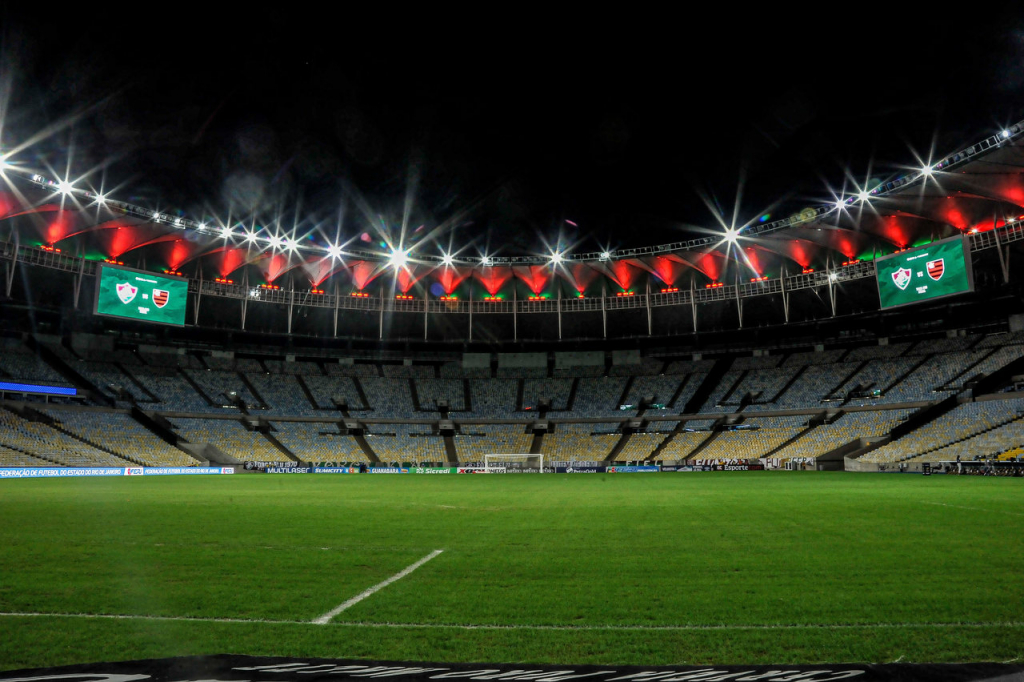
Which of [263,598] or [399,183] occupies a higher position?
[399,183]

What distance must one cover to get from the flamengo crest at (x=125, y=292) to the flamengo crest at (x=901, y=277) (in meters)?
56.9

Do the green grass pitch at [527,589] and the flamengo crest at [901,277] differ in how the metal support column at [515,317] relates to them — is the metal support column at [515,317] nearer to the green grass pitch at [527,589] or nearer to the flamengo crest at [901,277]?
the flamengo crest at [901,277]

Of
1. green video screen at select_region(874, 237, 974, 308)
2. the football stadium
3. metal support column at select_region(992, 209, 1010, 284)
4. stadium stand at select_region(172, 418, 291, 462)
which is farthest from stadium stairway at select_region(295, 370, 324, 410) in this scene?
metal support column at select_region(992, 209, 1010, 284)

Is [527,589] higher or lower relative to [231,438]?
lower

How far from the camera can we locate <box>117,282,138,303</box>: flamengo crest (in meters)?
44.5

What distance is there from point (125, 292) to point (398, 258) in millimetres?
21805

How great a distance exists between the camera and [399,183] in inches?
1531

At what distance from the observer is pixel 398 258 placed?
5466 cm

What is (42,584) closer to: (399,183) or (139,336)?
(399,183)

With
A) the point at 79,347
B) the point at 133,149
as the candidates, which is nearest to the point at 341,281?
the point at 79,347

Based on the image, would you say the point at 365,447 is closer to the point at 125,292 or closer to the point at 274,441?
the point at 274,441

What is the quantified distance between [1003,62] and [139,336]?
6645cm

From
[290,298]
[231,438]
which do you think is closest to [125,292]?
[231,438]

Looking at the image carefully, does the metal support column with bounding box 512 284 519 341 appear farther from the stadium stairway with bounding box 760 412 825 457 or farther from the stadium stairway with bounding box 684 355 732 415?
the stadium stairway with bounding box 760 412 825 457
